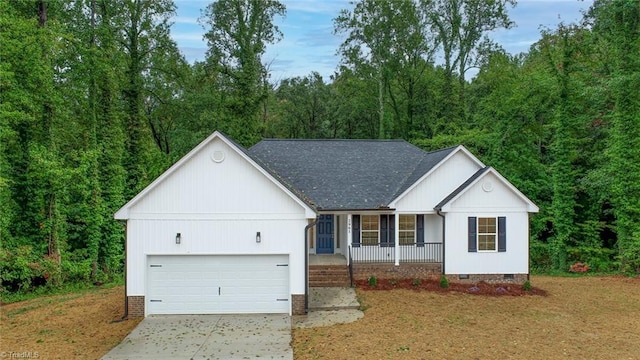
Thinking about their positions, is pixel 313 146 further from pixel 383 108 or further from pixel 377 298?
pixel 383 108

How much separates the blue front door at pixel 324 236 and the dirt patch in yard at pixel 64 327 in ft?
28.9

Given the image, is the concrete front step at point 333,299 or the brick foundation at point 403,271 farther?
the brick foundation at point 403,271

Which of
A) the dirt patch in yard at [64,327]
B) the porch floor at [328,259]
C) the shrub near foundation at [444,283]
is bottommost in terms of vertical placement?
the dirt patch in yard at [64,327]

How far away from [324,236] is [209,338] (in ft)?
33.0

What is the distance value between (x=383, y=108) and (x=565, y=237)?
1795 centimetres

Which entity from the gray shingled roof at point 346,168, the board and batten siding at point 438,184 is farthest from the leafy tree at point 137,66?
→ the board and batten siding at point 438,184

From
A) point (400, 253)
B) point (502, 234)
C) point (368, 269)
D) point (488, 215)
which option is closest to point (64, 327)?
point (368, 269)

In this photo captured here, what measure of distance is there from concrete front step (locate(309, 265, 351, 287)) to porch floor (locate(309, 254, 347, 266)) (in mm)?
460

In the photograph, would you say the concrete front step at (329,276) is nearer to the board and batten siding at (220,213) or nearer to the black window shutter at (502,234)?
the board and batten siding at (220,213)

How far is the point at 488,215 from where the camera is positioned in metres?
18.0

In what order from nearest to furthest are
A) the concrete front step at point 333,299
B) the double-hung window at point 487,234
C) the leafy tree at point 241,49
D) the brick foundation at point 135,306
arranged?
the brick foundation at point 135,306 < the concrete front step at point 333,299 < the double-hung window at point 487,234 < the leafy tree at point 241,49

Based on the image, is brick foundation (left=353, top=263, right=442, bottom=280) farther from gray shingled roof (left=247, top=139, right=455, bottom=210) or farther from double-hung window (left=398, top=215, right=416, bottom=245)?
gray shingled roof (left=247, top=139, right=455, bottom=210)

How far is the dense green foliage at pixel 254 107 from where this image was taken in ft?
66.6

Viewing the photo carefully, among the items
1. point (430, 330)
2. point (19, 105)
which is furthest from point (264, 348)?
point (19, 105)
